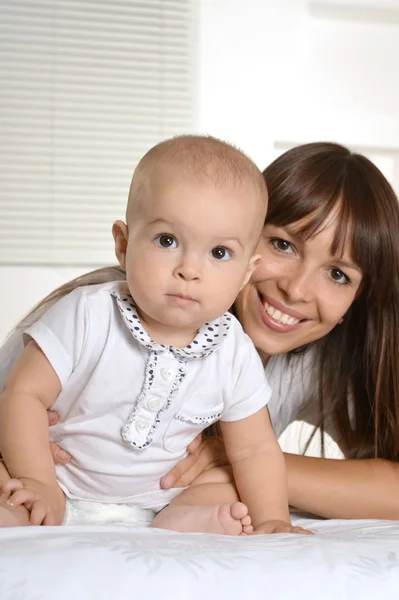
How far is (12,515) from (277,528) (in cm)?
42

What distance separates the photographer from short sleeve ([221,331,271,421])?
1435 millimetres

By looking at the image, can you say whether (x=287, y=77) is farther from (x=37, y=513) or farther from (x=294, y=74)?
(x=37, y=513)

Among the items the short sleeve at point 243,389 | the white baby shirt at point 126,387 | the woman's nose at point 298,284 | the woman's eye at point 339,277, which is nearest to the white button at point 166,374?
the white baby shirt at point 126,387

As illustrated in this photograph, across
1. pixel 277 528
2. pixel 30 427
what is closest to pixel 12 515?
pixel 30 427

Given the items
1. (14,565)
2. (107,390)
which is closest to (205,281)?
(107,390)

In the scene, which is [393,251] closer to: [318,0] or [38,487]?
[38,487]

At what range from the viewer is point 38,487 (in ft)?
4.16

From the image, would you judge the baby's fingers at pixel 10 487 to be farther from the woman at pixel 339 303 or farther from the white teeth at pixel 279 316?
the white teeth at pixel 279 316

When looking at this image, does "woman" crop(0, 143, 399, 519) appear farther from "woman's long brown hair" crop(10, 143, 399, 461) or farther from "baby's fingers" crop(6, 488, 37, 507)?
"baby's fingers" crop(6, 488, 37, 507)

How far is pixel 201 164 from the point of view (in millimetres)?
1252

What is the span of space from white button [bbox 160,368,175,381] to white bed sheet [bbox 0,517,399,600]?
0.35m

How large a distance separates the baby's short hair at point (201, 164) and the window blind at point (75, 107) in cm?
319

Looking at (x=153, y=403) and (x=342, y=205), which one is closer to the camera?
(x=153, y=403)

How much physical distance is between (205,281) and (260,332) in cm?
67
